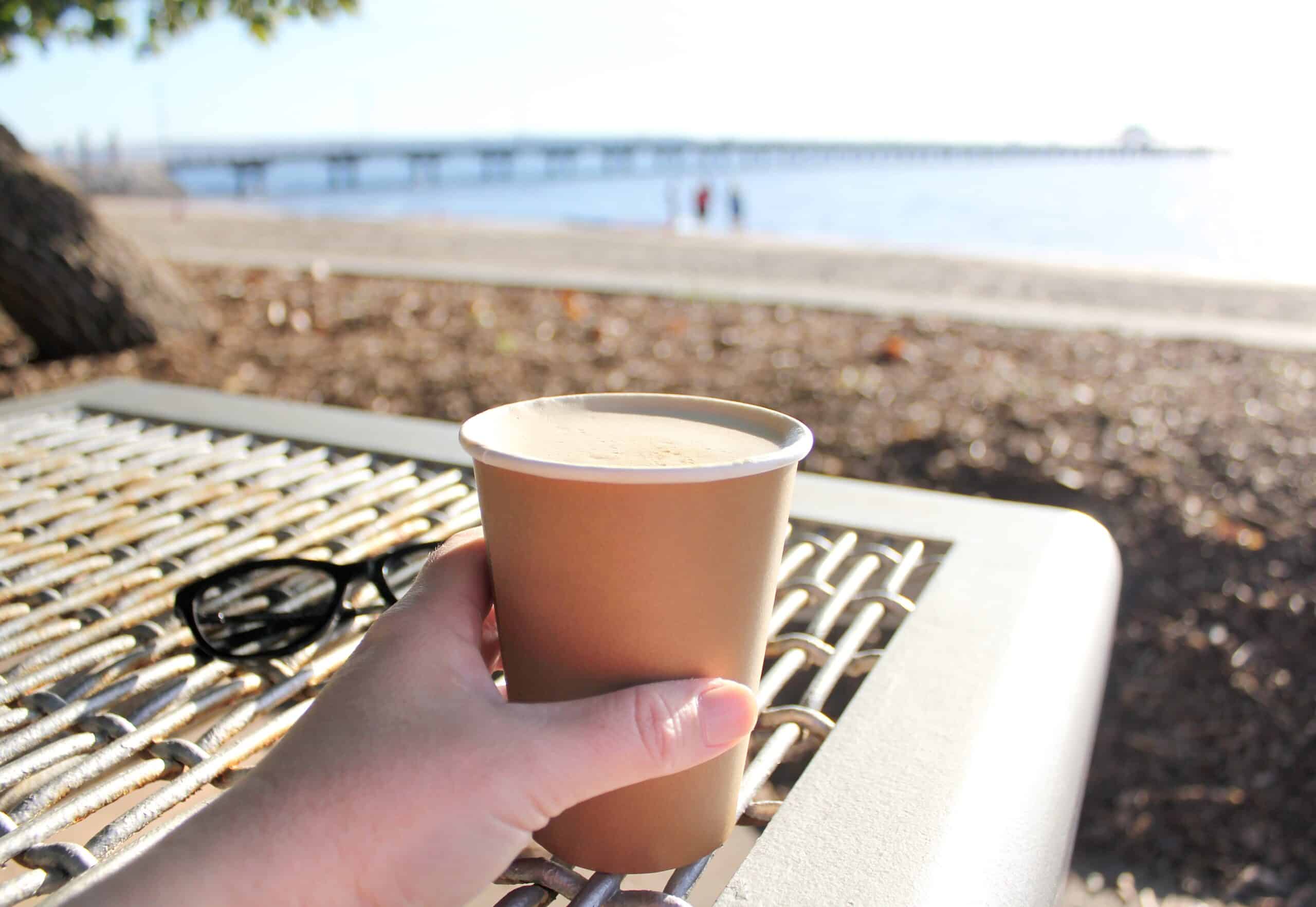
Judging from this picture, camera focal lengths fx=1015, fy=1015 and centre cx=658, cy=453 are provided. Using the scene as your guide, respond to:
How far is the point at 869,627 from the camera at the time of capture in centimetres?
116

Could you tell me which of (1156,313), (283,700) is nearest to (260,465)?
(283,700)

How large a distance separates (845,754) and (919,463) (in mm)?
2708

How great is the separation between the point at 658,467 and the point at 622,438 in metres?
0.10

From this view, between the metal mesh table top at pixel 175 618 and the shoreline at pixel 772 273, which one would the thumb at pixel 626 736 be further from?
the shoreline at pixel 772 273

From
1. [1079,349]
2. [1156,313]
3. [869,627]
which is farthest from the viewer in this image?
[1156,313]

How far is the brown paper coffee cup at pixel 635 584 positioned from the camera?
0.66m

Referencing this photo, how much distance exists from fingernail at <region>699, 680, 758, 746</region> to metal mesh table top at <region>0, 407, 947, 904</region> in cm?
14

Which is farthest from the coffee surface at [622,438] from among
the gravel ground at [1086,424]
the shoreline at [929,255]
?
the shoreline at [929,255]

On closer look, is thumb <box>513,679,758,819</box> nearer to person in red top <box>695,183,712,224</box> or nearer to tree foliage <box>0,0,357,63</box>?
tree foliage <box>0,0,357,63</box>

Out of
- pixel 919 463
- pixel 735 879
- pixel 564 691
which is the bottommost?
pixel 919 463

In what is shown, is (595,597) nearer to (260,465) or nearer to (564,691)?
(564,691)

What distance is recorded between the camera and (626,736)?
666 millimetres

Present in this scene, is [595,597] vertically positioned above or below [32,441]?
above

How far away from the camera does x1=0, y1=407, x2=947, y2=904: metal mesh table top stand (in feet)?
2.70
